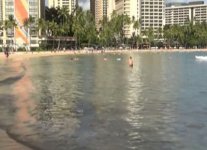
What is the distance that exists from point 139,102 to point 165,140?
29.6 ft

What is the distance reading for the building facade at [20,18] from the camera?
177 m

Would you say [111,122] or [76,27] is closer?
[111,122]

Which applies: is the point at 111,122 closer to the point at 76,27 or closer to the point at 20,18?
the point at 76,27

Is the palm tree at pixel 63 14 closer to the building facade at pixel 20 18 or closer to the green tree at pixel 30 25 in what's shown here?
the building facade at pixel 20 18

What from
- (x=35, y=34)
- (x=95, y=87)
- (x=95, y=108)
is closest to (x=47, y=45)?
(x=35, y=34)

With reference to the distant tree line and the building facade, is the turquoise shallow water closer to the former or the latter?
the distant tree line

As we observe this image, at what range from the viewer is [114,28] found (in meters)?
186

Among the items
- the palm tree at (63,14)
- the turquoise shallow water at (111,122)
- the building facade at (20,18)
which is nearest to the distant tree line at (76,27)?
the palm tree at (63,14)

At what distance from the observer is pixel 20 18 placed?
183125 millimetres

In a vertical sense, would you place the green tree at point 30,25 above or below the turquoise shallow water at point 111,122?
above

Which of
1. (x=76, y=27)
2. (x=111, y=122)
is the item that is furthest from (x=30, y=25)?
(x=111, y=122)

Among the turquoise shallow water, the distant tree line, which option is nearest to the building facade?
the distant tree line

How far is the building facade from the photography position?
17700 centimetres


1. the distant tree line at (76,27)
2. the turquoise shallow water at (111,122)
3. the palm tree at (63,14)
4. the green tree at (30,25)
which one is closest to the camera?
the turquoise shallow water at (111,122)
